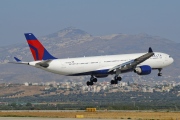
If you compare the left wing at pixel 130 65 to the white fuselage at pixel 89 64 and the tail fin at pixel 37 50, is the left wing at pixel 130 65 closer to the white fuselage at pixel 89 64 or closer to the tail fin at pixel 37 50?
the white fuselage at pixel 89 64

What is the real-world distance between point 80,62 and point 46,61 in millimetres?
6732

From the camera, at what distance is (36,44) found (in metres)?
125

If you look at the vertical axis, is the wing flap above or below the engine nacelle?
above

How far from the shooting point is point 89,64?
12238cm

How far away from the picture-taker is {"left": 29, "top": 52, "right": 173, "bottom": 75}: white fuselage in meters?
121

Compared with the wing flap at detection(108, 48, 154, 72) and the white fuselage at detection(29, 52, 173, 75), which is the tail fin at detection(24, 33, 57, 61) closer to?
the white fuselage at detection(29, 52, 173, 75)

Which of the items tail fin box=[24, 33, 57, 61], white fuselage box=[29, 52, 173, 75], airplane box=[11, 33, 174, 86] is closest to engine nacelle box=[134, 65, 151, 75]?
airplane box=[11, 33, 174, 86]

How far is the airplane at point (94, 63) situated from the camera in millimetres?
120938

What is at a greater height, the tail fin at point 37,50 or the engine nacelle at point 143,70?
the tail fin at point 37,50

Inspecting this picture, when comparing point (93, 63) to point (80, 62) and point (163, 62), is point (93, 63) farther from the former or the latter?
point (163, 62)

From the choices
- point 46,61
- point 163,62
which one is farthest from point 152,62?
point 46,61

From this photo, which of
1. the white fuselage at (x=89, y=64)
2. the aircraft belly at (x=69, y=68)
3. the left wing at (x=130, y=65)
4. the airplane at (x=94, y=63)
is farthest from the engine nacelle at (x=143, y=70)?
the aircraft belly at (x=69, y=68)

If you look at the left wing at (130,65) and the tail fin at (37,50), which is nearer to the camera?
A: the left wing at (130,65)

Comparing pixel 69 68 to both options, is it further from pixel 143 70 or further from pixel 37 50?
pixel 143 70
